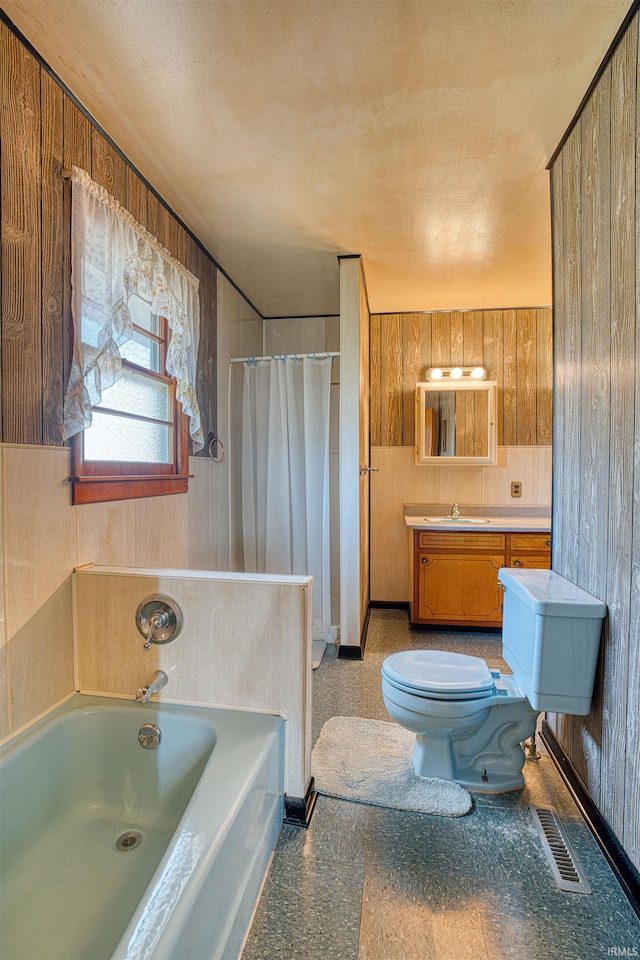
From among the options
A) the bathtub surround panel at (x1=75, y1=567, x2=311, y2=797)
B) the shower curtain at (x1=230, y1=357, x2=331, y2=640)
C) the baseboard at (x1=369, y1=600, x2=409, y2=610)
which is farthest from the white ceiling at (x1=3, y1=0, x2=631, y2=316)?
the baseboard at (x1=369, y1=600, x2=409, y2=610)

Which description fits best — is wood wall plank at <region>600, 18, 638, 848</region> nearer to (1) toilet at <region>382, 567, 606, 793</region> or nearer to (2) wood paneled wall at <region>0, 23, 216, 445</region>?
(1) toilet at <region>382, 567, 606, 793</region>

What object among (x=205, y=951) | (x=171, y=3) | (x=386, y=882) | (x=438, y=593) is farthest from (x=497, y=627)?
Answer: (x=171, y=3)

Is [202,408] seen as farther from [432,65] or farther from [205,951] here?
[205,951]

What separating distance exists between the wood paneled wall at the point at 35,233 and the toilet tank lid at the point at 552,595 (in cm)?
170

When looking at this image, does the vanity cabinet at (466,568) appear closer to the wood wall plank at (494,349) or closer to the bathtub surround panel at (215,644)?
the wood wall plank at (494,349)

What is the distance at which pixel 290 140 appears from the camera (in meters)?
1.73

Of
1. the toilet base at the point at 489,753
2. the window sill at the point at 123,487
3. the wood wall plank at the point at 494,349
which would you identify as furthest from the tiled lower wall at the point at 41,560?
the wood wall plank at the point at 494,349

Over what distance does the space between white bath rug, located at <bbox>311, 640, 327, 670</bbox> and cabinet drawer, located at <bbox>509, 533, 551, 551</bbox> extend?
58.8 inches

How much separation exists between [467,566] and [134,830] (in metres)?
2.46

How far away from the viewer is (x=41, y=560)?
140cm

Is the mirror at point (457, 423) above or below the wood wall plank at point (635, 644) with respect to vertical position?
above

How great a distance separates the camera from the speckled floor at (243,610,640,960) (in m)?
1.11

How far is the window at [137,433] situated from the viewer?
1.63 meters

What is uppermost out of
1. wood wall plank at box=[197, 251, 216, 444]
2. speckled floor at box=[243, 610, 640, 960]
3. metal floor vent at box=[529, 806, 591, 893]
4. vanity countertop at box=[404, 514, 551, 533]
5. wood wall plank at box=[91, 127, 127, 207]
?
wood wall plank at box=[91, 127, 127, 207]
